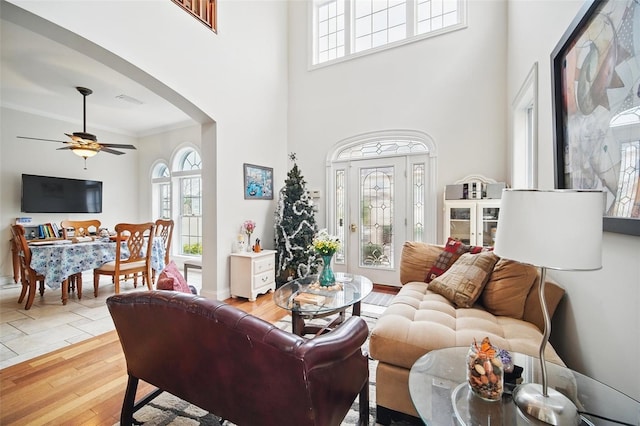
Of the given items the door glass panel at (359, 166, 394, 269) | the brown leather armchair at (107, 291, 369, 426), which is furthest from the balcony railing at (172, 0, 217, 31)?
the brown leather armchair at (107, 291, 369, 426)

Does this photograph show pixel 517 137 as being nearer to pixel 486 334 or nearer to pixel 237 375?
pixel 486 334

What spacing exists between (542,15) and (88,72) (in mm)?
5154

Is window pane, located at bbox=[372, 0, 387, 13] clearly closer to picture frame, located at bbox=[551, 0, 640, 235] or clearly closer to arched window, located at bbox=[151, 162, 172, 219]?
picture frame, located at bbox=[551, 0, 640, 235]

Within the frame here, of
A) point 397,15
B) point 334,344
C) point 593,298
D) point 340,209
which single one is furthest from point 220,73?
point 593,298

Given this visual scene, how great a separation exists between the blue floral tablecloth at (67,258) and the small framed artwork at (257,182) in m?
1.92

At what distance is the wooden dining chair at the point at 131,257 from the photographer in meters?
3.69

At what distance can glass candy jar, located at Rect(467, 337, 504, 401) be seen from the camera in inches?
39.9

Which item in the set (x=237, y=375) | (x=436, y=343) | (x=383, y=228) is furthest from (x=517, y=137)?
(x=237, y=375)

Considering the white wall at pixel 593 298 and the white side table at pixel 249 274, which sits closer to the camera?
the white wall at pixel 593 298

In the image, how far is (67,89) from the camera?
4230 mm

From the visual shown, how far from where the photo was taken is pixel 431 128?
4145 millimetres

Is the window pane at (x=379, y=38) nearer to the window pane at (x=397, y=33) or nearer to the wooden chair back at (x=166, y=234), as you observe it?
the window pane at (x=397, y=33)

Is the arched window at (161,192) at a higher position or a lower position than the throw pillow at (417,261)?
higher

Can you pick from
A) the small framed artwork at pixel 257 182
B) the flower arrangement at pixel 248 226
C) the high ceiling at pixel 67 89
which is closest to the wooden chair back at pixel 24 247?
the high ceiling at pixel 67 89
